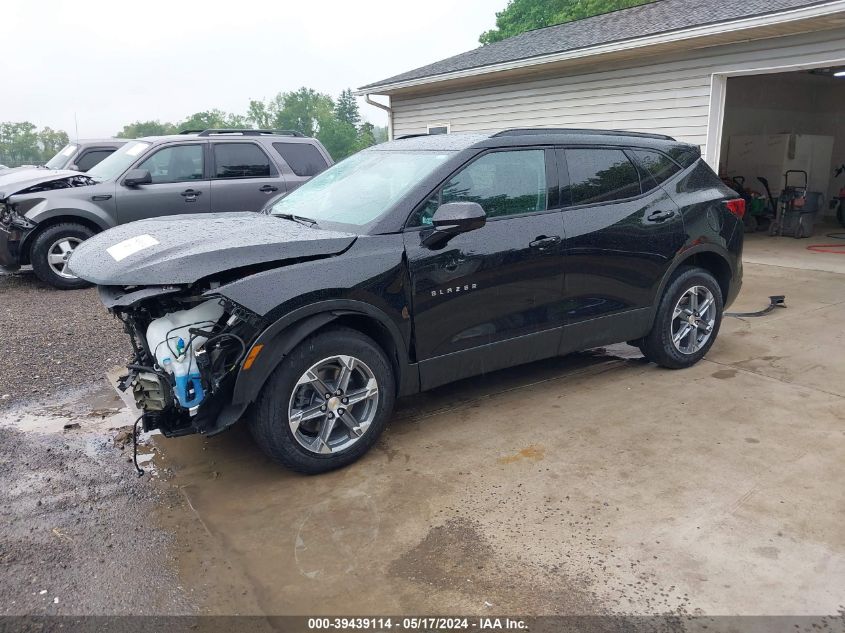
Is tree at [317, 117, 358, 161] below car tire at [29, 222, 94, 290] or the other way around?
the other way around

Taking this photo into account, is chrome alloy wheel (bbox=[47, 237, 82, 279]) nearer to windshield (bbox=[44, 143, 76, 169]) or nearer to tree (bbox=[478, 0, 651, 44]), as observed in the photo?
windshield (bbox=[44, 143, 76, 169])

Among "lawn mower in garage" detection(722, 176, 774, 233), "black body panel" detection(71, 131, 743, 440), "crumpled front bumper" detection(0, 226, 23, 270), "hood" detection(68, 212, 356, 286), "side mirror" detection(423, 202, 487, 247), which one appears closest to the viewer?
"hood" detection(68, 212, 356, 286)

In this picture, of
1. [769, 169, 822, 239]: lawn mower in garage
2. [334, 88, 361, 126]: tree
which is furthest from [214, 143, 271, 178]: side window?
[334, 88, 361, 126]: tree

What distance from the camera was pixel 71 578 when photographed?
2678mm

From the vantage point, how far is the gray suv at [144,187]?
7.74 metres

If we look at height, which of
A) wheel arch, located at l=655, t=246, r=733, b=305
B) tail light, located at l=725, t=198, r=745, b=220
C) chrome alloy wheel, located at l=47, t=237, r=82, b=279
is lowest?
chrome alloy wheel, located at l=47, t=237, r=82, b=279

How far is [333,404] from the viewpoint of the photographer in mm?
3395

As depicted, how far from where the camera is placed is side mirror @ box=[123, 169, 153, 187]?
808 cm

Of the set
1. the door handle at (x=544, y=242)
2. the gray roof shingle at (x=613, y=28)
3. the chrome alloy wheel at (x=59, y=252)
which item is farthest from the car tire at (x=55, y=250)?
the gray roof shingle at (x=613, y=28)

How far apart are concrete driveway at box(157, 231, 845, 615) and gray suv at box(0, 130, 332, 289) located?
5.18m

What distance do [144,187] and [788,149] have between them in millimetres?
12741

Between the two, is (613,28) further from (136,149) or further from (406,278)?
(406,278)

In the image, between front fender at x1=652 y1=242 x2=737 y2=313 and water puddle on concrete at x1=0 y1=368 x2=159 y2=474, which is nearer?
water puddle on concrete at x1=0 y1=368 x2=159 y2=474

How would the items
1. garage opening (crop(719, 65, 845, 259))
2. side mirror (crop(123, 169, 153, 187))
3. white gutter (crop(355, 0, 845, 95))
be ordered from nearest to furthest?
1. white gutter (crop(355, 0, 845, 95))
2. side mirror (crop(123, 169, 153, 187))
3. garage opening (crop(719, 65, 845, 259))
